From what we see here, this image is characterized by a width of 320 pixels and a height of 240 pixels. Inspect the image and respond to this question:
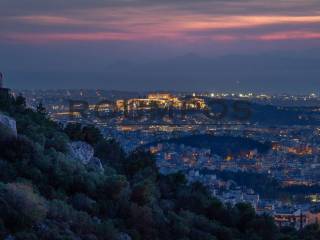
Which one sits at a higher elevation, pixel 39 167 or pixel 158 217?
pixel 39 167

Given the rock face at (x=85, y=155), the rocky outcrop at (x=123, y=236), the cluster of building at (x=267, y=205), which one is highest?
the rock face at (x=85, y=155)

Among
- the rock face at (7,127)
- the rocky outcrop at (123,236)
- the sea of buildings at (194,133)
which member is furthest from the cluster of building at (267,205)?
the rocky outcrop at (123,236)

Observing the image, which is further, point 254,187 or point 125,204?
point 254,187

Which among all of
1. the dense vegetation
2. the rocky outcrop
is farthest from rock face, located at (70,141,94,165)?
the rocky outcrop

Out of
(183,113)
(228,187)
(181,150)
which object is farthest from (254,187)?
(183,113)

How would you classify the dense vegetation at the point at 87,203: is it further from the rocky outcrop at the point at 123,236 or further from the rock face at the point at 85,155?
the rock face at the point at 85,155

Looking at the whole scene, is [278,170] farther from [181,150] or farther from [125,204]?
[125,204]
